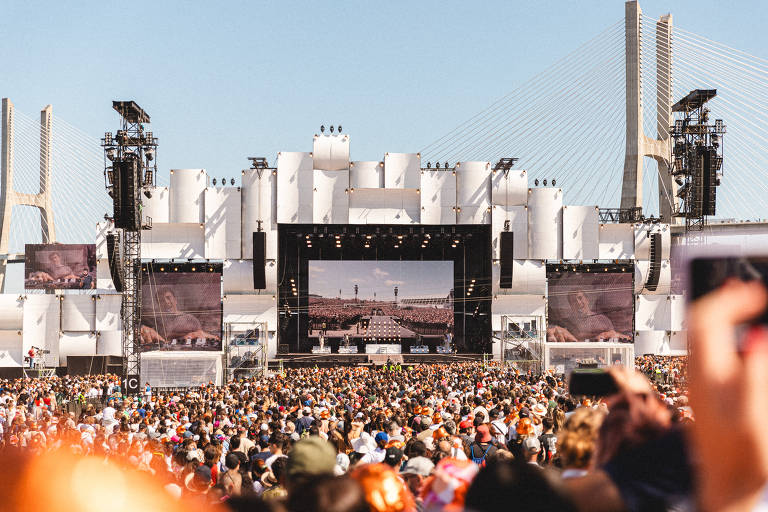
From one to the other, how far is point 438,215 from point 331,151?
7.22 meters

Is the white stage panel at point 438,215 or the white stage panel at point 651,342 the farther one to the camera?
the white stage panel at point 651,342

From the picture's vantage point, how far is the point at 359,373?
28.2 m

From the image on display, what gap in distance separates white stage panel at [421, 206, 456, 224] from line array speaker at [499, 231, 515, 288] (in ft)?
10.0

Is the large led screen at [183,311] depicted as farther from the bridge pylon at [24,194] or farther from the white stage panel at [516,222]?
the bridge pylon at [24,194]

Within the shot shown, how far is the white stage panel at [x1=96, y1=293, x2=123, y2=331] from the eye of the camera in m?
43.8

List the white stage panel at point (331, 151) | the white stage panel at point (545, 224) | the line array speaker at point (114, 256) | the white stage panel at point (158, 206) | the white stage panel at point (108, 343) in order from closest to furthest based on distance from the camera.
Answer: the line array speaker at point (114, 256) → the white stage panel at point (331, 151) → the white stage panel at point (158, 206) → the white stage panel at point (545, 224) → the white stage panel at point (108, 343)

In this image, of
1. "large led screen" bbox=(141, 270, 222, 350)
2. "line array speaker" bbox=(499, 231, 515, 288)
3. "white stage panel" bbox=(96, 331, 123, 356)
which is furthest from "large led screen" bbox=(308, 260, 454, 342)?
"white stage panel" bbox=(96, 331, 123, 356)

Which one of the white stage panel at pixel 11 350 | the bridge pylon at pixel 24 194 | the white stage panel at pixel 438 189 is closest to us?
→ the white stage panel at pixel 438 189

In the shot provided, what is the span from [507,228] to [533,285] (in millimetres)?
3929

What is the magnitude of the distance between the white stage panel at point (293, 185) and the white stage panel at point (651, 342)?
69.2 feet

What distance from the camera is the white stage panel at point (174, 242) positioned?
1655 inches

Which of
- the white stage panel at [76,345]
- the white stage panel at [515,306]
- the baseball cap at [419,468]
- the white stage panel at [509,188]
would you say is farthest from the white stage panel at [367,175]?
the baseball cap at [419,468]

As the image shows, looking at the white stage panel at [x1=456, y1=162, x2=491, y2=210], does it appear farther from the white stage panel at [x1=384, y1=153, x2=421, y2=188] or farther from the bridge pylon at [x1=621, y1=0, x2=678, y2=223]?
the bridge pylon at [x1=621, y1=0, x2=678, y2=223]

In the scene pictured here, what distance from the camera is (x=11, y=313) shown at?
147ft
